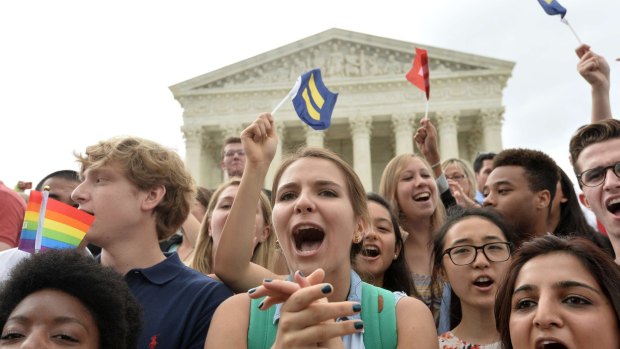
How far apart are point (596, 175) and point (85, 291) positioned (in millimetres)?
3446

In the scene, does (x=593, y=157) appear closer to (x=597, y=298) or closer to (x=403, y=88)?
(x=597, y=298)

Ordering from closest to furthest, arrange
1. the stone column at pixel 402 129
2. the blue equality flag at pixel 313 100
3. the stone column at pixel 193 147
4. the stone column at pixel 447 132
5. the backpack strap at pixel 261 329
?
the backpack strap at pixel 261 329 < the blue equality flag at pixel 313 100 < the stone column at pixel 447 132 < the stone column at pixel 402 129 < the stone column at pixel 193 147

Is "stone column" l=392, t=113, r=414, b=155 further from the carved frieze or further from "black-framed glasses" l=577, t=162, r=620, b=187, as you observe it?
"black-framed glasses" l=577, t=162, r=620, b=187

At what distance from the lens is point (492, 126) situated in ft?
117

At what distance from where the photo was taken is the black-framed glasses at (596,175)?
390 cm

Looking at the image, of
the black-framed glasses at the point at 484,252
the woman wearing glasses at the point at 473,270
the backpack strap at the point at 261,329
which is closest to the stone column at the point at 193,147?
the woman wearing glasses at the point at 473,270

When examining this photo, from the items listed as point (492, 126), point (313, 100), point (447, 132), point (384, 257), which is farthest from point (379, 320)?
point (492, 126)

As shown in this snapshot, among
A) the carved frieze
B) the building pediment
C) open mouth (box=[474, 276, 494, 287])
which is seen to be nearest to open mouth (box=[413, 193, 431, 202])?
open mouth (box=[474, 276, 494, 287])

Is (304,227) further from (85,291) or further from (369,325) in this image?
(85,291)

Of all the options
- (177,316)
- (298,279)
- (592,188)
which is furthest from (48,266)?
(592,188)

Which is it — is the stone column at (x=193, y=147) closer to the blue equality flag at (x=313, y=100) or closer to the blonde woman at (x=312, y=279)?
the blue equality flag at (x=313, y=100)

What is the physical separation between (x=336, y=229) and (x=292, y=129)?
1405 inches

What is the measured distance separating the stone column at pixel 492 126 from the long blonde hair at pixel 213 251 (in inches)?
1240

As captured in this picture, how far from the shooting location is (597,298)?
2637 millimetres
